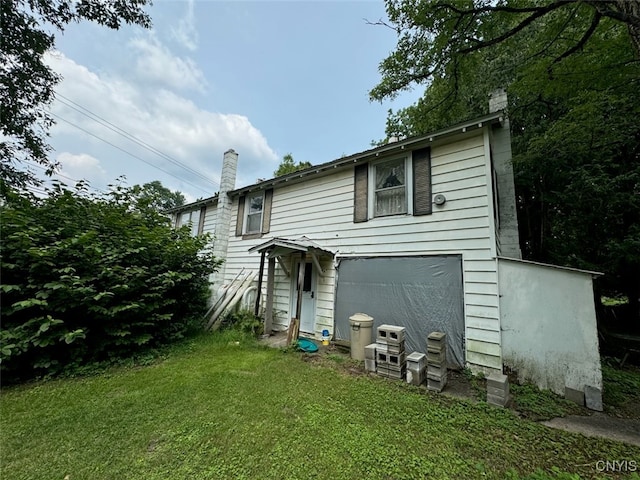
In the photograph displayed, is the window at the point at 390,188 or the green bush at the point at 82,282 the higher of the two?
the window at the point at 390,188

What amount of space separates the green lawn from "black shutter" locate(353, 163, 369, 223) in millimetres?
Answer: 3371

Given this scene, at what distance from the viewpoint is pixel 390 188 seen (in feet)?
17.6

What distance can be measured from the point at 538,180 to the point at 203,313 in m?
11.0

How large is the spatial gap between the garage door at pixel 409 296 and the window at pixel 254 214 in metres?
3.16

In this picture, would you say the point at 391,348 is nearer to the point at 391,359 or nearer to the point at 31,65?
the point at 391,359

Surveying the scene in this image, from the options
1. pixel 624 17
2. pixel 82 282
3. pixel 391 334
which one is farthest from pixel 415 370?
pixel 82 282

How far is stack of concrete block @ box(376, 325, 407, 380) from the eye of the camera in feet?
12.9

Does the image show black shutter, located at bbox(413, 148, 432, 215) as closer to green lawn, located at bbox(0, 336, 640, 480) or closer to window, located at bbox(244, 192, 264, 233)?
green lawn, located at bbox(0, 336, 640, 480)

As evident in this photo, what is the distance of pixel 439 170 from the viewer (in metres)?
4.75

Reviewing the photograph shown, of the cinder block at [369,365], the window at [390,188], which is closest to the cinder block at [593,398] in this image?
the cinder block at [369,365]

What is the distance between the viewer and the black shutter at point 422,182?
15.7 feet

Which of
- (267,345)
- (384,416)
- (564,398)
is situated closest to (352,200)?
(267,345)

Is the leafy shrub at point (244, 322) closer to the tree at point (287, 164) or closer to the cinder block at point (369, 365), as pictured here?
the cinder block at point (369, 365)

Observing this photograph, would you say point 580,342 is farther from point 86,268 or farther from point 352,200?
point 86,268
